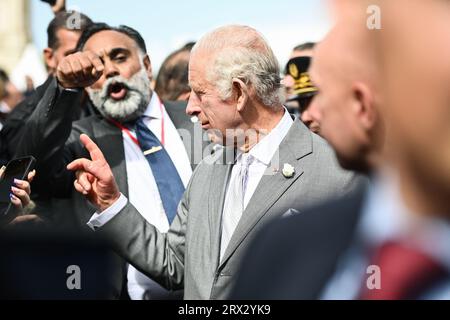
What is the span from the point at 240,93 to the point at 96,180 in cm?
71

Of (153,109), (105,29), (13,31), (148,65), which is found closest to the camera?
(153,109)

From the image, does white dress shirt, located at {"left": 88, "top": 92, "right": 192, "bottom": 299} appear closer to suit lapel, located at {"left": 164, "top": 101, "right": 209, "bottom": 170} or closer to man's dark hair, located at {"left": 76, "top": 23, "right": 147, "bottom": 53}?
suit lapel, located at {"left": 164, "top": 101, "right": 209, "bottom": 170}

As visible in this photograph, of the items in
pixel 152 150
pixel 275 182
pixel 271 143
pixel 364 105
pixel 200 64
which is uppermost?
pixel 364 105

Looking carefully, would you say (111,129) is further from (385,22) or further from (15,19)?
(15,19)

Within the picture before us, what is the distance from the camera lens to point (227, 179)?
3.17m

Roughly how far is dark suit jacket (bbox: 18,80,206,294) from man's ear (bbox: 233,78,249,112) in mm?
947

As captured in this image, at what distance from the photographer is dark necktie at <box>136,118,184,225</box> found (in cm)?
402

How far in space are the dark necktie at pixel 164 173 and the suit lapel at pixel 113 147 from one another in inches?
4.7

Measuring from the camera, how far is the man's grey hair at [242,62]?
10.8 ft

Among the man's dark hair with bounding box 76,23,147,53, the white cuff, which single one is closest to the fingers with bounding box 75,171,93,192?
the white cuff

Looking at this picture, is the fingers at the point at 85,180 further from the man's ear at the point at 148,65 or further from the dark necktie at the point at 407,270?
the dark necktie at the point at 407,270

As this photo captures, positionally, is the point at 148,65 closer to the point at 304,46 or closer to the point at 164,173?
the point at 164,173

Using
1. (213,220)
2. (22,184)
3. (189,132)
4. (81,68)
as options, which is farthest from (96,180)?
(189,132)

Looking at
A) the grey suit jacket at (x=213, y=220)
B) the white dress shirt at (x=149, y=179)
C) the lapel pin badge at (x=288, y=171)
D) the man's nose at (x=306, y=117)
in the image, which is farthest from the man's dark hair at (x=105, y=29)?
the lapel pin badge at (x=288, y=171)
